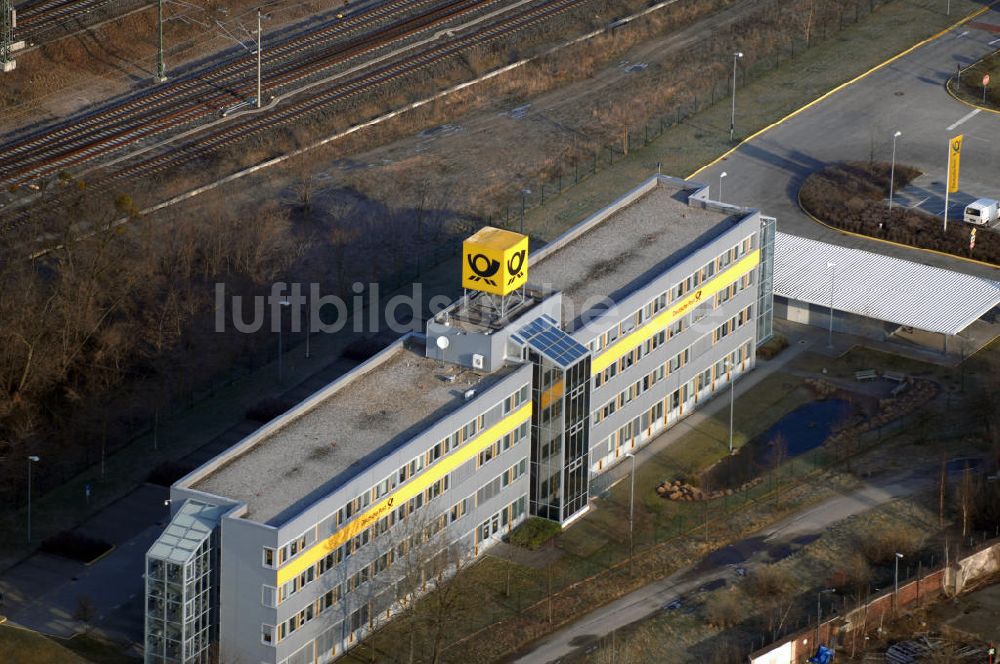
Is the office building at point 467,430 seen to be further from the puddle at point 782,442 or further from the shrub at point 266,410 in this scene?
the shrub at point 266,410

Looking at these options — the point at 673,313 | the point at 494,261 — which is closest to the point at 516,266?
the point at 494,261

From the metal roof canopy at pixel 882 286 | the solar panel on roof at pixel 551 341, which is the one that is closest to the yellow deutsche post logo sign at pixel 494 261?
the solar panel on roof at pixel 551 341

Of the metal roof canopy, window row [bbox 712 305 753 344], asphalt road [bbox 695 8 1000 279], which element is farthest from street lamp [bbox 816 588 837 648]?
asphalt road [bbox 695 8 1000 279]

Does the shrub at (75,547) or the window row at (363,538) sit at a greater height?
the window row at (363,538)

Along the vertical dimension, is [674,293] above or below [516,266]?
below

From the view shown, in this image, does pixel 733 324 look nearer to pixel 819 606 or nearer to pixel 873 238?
pixel 873 238
